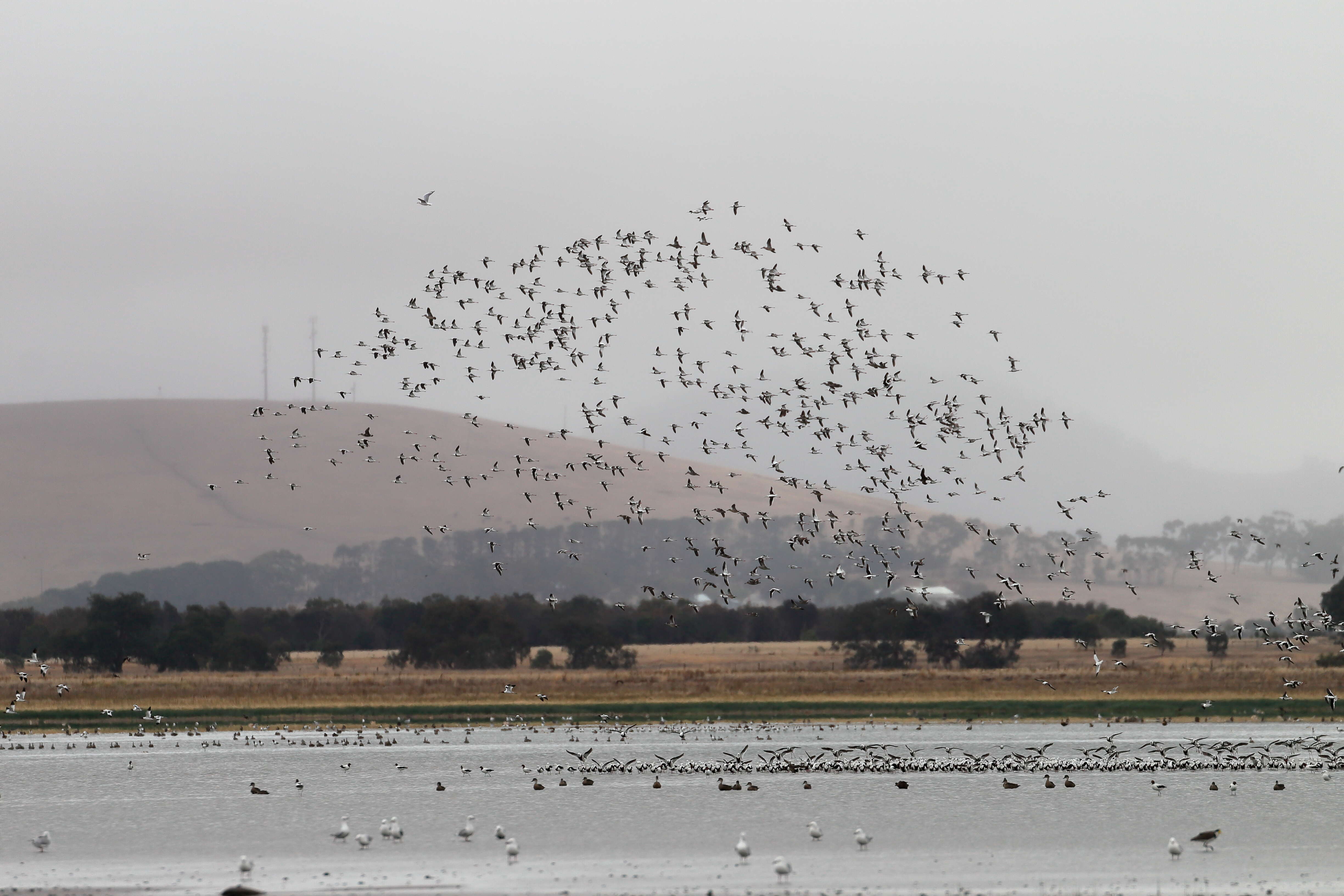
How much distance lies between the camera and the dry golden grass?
7438cm

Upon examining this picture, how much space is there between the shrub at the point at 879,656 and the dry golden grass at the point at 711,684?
4.59 feet

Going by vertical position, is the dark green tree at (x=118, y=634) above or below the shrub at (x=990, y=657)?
above

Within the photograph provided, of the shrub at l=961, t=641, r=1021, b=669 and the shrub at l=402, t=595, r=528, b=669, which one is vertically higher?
the shrub at l=402, t=595, r=528, b=669

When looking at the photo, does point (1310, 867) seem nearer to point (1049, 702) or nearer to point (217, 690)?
point (1049, 702)

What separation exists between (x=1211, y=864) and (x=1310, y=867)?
1716 mm

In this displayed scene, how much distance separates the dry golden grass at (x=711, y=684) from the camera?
7438 centimetres

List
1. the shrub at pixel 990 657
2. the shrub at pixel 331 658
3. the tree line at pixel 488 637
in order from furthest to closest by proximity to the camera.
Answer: the shrub at pixel 331 658
the tree line at pixel 488 637
the shrub at pixel 990 657

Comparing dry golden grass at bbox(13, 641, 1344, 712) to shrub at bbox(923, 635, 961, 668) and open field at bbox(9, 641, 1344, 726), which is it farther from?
shrub at bbox(923, 635, 961, 668)

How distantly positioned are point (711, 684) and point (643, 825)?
4989 cm

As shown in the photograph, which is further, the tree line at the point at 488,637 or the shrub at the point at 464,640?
the shrub at the point at 464,640

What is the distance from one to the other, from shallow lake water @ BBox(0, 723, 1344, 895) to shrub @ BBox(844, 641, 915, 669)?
52.6m

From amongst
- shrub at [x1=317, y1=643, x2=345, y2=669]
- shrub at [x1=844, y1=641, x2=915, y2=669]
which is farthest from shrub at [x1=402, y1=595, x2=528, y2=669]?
shrub at [x1=844, y1=641, x2=915, y2=669]

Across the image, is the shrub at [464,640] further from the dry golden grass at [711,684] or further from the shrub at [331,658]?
the shrub at [331,658]

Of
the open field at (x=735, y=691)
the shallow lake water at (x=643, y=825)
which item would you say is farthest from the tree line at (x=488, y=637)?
the shallow lake water at (x=643, y=825)
